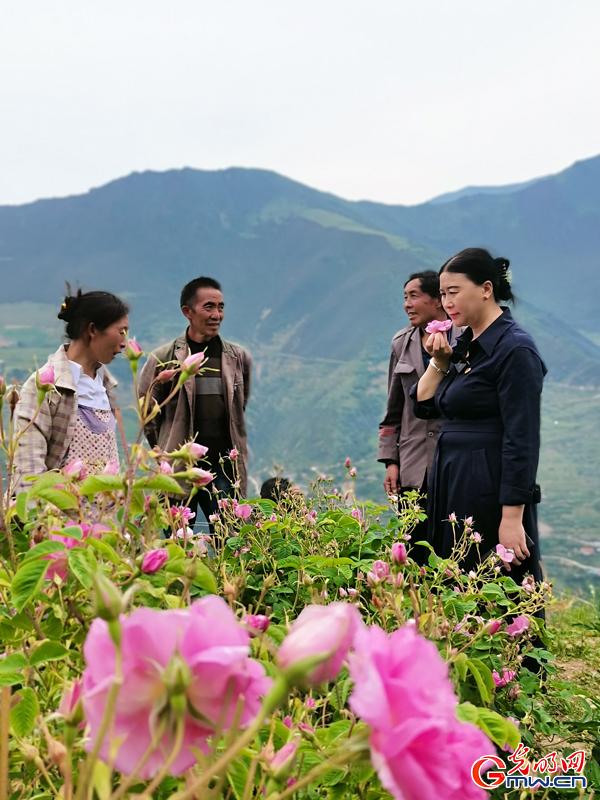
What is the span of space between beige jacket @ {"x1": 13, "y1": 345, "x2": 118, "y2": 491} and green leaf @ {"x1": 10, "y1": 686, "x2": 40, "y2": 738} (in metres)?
1.72

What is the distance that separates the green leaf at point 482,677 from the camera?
1.22 metres

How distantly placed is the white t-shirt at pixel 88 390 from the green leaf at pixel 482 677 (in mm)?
2097

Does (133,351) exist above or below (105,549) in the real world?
above

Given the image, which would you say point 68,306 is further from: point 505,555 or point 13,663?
point 13,663

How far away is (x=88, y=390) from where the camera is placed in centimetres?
304

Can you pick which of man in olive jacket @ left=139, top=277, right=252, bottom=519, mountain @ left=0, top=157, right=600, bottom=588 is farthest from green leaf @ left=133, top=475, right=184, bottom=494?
mountain @ left=0, top=157, right=600, bottom=588

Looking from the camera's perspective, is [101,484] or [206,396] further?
[206,396]

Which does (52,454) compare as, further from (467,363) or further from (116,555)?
(116,555)

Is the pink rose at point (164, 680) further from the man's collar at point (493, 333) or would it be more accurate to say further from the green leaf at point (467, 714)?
the man's collar at point (493, 333)

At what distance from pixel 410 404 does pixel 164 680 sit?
3375 mm

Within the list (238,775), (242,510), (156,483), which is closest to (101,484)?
(156,483)

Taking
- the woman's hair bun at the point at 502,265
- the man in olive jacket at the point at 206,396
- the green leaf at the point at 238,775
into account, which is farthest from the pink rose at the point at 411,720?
the man in olive jacket at the point at 206,396

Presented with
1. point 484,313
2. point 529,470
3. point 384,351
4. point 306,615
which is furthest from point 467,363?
point 384,351

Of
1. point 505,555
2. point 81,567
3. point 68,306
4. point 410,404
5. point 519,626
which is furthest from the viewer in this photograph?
point 410,404
